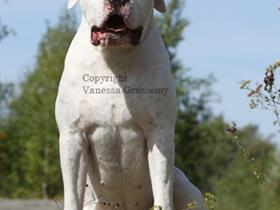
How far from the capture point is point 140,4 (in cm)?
641

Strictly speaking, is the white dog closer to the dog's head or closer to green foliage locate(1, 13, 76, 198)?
the dog's head

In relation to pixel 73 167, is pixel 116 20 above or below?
above

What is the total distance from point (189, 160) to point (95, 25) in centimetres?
3601

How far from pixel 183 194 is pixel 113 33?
1628 mm

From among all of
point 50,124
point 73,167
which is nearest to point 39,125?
point 50,124

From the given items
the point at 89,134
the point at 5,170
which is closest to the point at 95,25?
the point at 89,134

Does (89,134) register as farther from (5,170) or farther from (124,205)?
(5,170)

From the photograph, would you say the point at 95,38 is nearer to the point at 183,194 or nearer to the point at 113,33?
the point at 113,33

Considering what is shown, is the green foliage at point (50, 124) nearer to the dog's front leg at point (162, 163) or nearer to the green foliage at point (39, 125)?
the green foliage at point (39, 125)

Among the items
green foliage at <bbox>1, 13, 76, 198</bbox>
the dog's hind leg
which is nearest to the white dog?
the dog's hind leg

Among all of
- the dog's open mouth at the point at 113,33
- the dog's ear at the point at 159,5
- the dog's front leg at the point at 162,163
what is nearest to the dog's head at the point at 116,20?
the dog's open mouth at the point at 113,33

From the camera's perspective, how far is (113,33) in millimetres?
6379

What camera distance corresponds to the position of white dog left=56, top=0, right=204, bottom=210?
21.7 feet

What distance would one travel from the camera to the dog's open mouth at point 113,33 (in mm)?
6355
